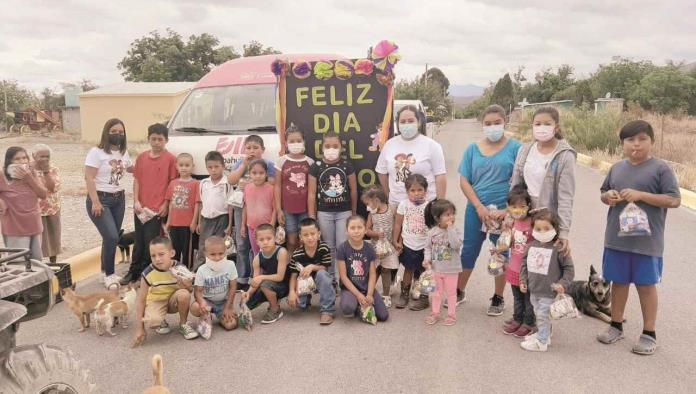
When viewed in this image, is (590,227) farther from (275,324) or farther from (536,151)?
(275,324)

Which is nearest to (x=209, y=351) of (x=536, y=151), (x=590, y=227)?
(x=536, y=151)

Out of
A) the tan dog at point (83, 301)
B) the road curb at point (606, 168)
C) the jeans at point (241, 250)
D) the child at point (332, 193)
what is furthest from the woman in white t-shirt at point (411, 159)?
the road curb at point (606, 168)

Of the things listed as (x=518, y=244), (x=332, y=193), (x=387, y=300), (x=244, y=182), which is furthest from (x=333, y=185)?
(x=518, y=244)

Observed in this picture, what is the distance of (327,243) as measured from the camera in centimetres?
542

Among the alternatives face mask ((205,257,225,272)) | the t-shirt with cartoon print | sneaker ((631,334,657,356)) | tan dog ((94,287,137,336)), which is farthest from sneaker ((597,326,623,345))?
tan dog ((94,287,137,336))

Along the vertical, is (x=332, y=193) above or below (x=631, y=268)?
above

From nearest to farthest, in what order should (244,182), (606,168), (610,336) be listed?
(610,336) → (244,182) → (606,168)

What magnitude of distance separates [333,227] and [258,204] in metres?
0.78

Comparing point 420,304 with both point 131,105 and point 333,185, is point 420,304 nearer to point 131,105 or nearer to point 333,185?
point 333,185

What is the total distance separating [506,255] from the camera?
4879 mm

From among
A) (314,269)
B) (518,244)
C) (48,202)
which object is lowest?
(314,269)

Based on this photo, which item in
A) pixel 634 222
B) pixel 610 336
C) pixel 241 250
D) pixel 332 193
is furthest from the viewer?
pixel 241 250

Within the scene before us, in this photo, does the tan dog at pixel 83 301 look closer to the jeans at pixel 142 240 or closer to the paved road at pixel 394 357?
the paved road at pixel 394 357

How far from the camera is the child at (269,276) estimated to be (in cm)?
499
